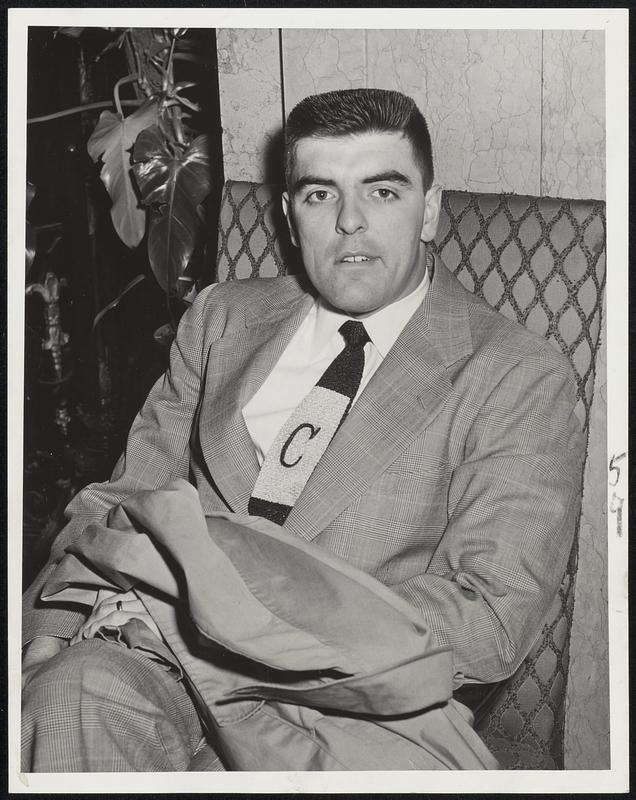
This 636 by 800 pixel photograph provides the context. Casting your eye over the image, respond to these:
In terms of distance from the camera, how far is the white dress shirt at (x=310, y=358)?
170 centimetres

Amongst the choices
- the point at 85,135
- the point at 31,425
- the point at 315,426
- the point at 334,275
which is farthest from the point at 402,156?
the point at 31,425

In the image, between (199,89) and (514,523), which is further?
(199,89)

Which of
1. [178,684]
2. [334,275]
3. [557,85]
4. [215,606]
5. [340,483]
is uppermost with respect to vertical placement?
[557,85]

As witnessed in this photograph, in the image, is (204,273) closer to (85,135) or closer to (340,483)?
(85,135)

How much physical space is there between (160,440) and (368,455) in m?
0.53

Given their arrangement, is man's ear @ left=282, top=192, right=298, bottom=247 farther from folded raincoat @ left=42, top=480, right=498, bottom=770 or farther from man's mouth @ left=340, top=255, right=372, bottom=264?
folded raincoat @ left=42, top=480, right=498, bottom=770

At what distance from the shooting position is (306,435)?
163 centimetres

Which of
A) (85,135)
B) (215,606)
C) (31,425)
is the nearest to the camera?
(215,606)

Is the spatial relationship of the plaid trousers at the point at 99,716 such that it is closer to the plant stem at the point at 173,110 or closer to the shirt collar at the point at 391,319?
the shirt collar at the point at 391,319

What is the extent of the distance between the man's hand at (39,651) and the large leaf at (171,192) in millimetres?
1160

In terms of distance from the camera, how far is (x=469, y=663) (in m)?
1.33

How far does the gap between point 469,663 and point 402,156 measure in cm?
90

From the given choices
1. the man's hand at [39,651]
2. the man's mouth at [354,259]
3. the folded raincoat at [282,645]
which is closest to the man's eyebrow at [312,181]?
the man's mouth at [354,259]

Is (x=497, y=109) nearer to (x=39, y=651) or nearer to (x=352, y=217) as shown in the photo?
(x=352, y=217)
